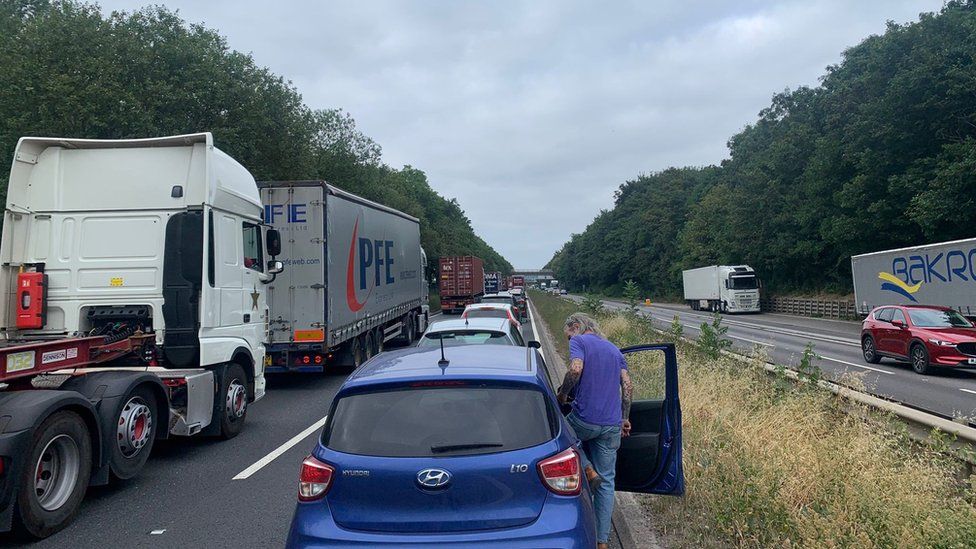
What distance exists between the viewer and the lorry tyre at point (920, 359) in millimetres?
14359

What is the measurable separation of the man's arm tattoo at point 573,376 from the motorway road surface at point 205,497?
2.51 meters

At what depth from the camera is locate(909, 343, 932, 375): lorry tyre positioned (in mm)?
14359

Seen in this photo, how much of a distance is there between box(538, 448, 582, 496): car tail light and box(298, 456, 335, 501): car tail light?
1.07m

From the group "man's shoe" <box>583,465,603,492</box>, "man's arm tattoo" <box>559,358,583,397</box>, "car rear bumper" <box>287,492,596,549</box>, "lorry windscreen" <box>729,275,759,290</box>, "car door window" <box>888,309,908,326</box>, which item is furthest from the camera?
"lorry windscreen" <box>729,275,759,290</box>

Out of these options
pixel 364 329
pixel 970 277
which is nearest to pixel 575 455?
pixel 364 329

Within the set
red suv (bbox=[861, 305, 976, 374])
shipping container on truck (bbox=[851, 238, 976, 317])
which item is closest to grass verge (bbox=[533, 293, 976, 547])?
red suv (bbox=[861, 305, 976, 374])

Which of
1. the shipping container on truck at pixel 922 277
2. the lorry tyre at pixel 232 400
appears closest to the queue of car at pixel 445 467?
the lorry tyre at pixel 232 400

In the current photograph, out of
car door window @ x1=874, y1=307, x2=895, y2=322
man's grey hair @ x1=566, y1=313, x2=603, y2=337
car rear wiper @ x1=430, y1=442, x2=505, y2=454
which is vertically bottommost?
car rear wiper @ x1=430, y1=442, x2=505, y2=454

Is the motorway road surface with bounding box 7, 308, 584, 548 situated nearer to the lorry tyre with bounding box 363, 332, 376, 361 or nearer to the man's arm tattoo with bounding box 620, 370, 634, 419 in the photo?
the man's arm tattoo with bounding box 620, 370, 634, 419

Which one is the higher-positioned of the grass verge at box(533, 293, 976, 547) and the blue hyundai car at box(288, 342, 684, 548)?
the blue hyundai car at box(288, 342, 684, 548)

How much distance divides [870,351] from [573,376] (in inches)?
608

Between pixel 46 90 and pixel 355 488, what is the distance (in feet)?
61.2

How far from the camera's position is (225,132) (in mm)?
22047

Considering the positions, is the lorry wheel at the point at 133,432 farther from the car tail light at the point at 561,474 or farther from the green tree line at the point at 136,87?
the green tree line at the point at 136,87
